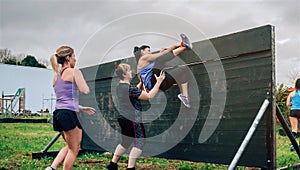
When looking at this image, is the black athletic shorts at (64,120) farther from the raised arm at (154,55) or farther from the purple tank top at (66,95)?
the raised arm at (154,55)

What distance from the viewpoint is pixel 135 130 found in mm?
4141

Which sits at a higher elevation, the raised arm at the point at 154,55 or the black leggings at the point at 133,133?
the raised arm at the point at 154,55

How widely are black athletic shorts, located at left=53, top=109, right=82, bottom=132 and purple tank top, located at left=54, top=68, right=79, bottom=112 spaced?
5cm

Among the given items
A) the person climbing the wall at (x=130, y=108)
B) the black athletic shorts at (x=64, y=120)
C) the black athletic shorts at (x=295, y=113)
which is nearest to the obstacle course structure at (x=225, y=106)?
the person climbing the wall at (x=130, y=108)

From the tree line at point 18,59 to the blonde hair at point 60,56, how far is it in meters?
32.3

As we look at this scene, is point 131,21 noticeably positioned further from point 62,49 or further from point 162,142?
point 162,142

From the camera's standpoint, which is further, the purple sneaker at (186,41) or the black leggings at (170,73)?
the black leggings at (170,73)

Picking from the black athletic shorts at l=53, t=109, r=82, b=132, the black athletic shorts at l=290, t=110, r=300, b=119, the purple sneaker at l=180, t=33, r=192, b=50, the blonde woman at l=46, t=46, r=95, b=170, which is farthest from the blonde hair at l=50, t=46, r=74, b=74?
the black athletic shorts at l=290, t=110, r=300, b=119

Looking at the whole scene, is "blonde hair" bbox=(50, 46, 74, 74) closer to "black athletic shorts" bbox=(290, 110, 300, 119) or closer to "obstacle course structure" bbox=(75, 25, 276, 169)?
"obstacle course structure" bbox=(75, 25, 276, 169)

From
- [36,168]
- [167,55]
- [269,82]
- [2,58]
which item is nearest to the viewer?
[269,82]

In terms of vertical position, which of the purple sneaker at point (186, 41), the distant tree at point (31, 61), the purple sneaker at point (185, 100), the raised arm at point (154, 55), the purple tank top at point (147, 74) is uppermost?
the distant tree at point (31, 61)

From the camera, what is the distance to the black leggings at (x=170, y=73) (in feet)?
14.5

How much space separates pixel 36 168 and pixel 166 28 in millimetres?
2600

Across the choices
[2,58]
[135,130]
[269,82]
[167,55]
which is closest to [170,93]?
[167,55]
